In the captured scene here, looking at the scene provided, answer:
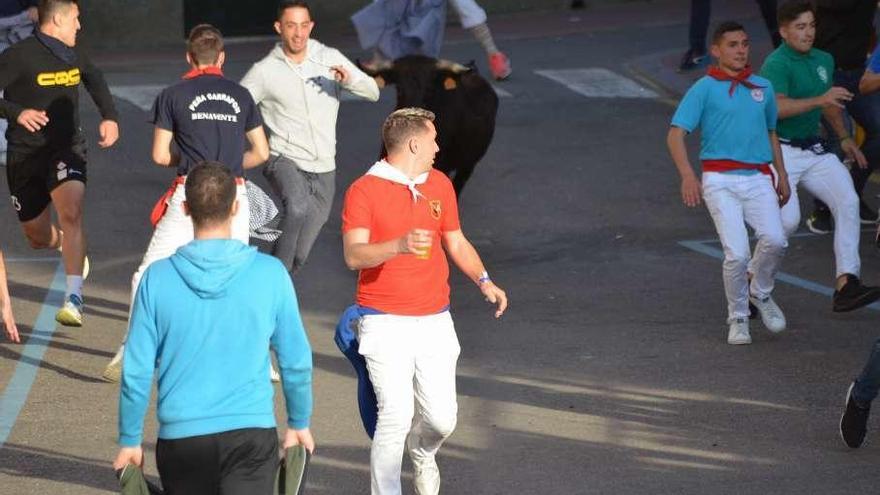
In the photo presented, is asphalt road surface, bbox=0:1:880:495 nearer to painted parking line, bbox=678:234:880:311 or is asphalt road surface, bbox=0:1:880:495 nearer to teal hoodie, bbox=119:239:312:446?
painted parking line, bbox=678:234:880:311

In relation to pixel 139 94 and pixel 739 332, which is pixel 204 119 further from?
pixel 139 94

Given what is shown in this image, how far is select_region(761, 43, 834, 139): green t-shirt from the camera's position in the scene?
10758mm

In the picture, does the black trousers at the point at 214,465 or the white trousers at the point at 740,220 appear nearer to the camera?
the black trousers at the point at 214,465

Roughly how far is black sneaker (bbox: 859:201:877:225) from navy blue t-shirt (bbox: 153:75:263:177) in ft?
20.6

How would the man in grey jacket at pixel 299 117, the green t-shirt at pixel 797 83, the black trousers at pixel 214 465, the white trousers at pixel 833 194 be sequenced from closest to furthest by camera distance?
1. the black trousers at pixel 214 465
2. the man in grey jacket at pixel 299 117
3. the white trousers at pixel 833 194
4. the green t-shirt at pixel 797 83

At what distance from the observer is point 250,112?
9188 millimetres

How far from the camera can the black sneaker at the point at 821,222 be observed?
1339 cm

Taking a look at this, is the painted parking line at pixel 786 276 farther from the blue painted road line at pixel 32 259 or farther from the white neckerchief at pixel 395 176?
the white neckerchief at pixel 395 176

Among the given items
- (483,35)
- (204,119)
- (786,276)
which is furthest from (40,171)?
(483,35)

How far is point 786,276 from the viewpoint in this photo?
39.6ft

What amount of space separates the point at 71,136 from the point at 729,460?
463 centimetres

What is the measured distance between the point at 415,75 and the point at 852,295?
3769mm

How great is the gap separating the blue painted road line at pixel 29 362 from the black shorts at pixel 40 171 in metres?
0.78

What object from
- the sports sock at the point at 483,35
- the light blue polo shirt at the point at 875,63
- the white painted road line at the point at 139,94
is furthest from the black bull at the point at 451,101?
the white painted road line at the point at 139,94
